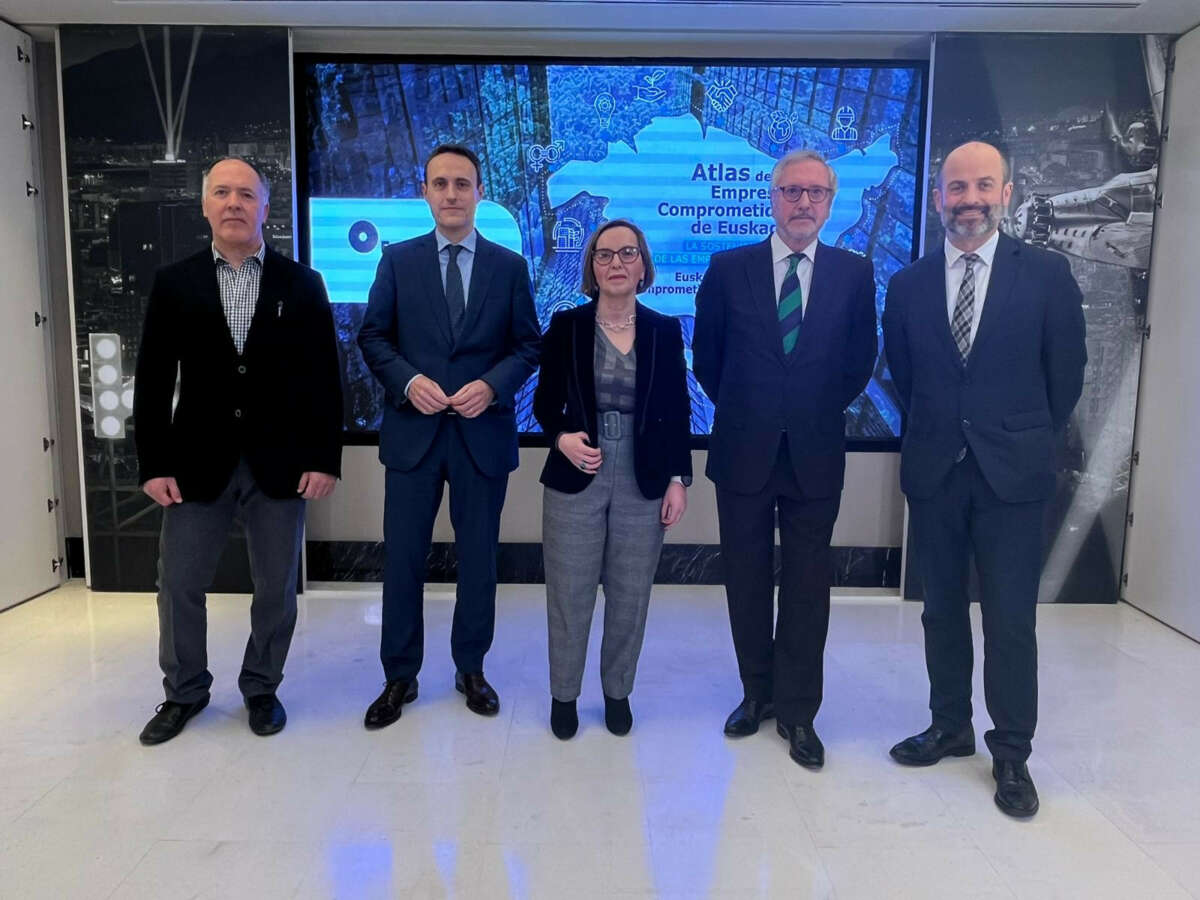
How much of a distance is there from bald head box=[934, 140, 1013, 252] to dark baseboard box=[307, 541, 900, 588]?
258 centimetres

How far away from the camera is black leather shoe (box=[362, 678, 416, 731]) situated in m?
2.85

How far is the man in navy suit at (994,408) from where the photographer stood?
238 centimetres

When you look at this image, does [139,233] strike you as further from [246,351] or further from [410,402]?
[410,402]

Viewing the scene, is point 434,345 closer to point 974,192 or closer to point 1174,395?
point 974,192

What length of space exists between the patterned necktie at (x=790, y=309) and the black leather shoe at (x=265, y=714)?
2148 mm

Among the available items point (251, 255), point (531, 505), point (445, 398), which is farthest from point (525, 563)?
point (251, 255)

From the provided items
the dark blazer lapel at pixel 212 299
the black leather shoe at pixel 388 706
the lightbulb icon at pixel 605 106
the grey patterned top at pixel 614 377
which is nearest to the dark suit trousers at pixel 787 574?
the grey patterned top at pixel 614 377

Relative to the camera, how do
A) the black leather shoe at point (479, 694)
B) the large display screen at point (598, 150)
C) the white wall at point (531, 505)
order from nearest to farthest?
the black leather shoe at point (479, 694), the large display screen at point (598, 150), the white wall at point (531, 505)

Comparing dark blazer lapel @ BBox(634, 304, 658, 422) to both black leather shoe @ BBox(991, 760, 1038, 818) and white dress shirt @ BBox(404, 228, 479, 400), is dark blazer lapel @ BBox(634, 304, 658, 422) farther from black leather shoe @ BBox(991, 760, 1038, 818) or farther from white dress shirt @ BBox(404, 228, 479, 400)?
black leather shoe @ BBox(991, 760, 1038, 818)

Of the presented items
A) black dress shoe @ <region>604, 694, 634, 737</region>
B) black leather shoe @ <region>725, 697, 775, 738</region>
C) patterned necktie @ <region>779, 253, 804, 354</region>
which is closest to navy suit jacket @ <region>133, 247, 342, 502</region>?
black dress shoe @ <region>604, 694, 634, 737</region>

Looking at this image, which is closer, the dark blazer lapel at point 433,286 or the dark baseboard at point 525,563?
the dark blazer lapel at point 433,286

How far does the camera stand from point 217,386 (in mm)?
2695

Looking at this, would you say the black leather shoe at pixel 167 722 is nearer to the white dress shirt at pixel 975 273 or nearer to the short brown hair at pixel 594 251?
the short brown hair at pixel 594 251

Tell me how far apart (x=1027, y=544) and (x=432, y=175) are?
226 centimetres
